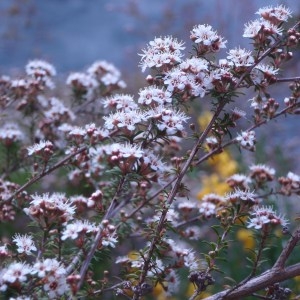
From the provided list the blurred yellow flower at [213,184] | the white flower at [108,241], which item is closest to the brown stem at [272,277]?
the white flower at [108,241]

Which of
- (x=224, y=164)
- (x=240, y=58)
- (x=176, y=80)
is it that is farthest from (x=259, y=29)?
(x=224, y=164)

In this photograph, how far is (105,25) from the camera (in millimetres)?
7289

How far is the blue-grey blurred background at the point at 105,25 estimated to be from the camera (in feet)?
18.1

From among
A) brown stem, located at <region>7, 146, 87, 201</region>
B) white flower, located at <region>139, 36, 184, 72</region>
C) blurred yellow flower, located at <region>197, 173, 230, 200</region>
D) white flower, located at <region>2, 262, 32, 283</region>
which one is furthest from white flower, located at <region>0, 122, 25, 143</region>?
blurred yellow flower, located at <region>197, 173, 230, 200</region>

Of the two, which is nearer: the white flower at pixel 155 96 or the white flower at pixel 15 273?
the white flower at pixel 15 273

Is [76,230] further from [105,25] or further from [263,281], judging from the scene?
[105,25]

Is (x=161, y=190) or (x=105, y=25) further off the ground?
(x=105, y=25)

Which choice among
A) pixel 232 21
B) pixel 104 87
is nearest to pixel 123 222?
pixel 104 87

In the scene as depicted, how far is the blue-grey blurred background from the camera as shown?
5.52 meters

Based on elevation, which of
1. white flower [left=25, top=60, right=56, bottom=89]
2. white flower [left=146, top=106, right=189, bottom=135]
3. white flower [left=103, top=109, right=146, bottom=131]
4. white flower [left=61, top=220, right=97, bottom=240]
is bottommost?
white flower [left=61, top=220, right=97, bottom=240]

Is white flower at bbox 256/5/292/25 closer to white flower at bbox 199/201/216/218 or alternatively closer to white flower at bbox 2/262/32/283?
white flower at bbox 199/201/216/218

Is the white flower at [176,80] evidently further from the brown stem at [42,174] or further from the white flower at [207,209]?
the white flower at [207,209]

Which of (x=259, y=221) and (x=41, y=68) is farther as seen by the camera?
(x=41, y=68)

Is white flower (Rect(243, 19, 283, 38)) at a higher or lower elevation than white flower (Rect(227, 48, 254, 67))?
higher
